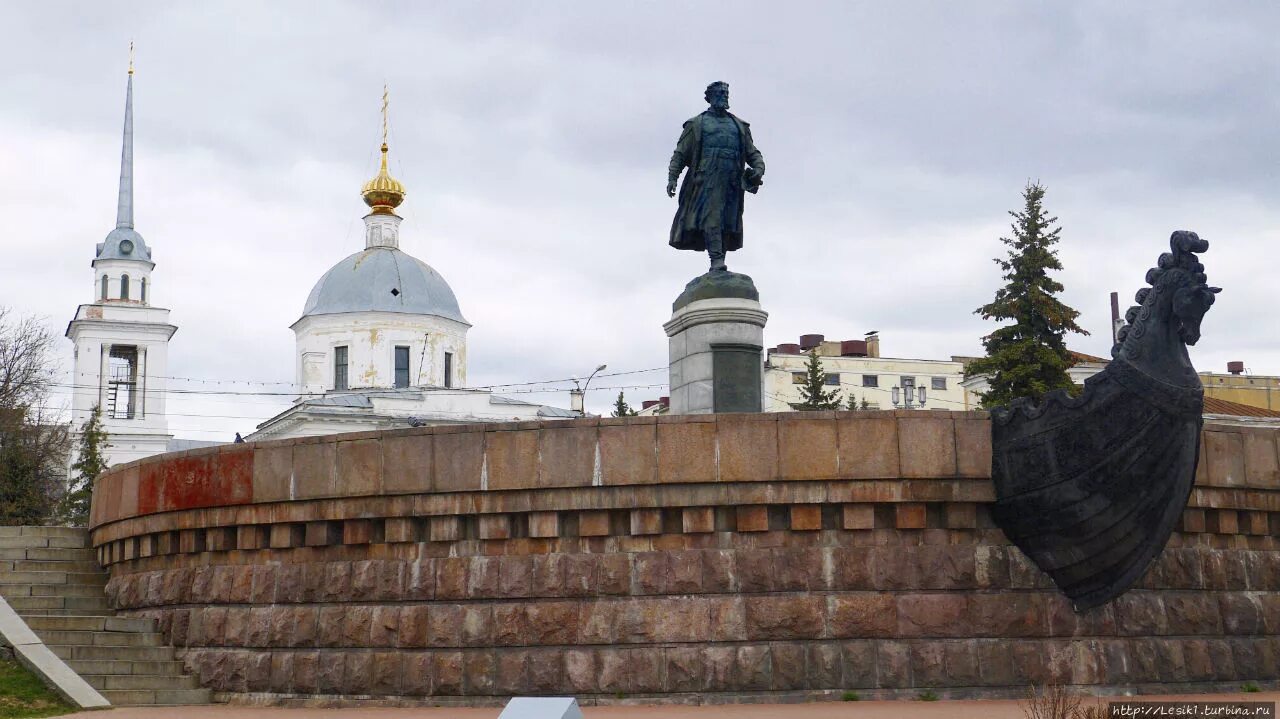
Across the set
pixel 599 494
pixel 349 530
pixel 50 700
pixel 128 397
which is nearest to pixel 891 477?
pixel 599 494

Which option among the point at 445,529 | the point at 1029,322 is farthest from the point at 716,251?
the point at 1029,322

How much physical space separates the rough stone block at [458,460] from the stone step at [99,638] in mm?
4065

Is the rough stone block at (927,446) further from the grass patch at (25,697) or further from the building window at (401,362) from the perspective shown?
the building window at (401,362)

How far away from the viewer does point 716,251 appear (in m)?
16.5

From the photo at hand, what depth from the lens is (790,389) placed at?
224ft

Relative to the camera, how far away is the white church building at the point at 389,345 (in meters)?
62.2

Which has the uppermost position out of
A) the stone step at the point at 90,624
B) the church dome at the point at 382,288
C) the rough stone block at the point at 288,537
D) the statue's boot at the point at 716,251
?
the church dome at the point at 382,288

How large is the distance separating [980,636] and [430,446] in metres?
5.07

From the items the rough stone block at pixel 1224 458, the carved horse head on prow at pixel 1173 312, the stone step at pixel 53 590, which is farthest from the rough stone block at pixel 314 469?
the rough stone block at pixel 1224 458

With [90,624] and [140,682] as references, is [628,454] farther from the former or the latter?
[90,624]

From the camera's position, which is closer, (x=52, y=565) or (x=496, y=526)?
(x=496, y=526)

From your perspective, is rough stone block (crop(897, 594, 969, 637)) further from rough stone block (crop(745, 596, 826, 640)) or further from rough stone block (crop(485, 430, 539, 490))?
rough stone block (crop(485, 430, 539, 490))

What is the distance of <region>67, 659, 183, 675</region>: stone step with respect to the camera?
14.5 meters

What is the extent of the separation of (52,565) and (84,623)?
271cm
